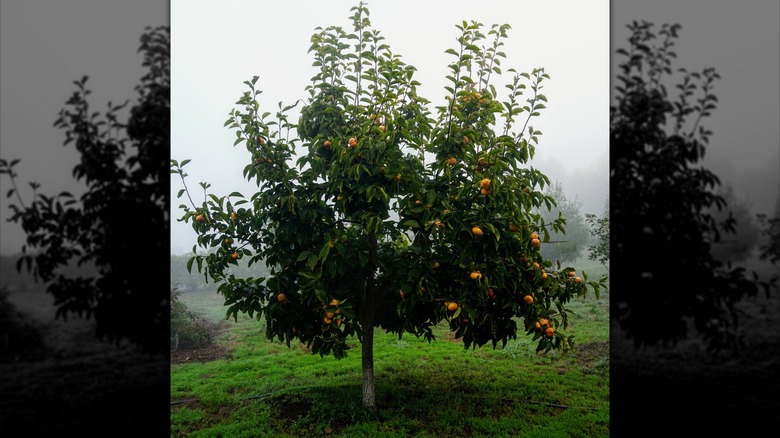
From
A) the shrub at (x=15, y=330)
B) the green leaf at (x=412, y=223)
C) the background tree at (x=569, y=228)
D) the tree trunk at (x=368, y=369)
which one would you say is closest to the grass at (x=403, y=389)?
the tree trunk at (x=368, y=369)

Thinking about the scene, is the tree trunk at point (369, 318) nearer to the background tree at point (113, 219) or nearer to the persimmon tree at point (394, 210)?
the persimmon tree at point (394, 210)

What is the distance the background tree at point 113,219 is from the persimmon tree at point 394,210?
3.10ft

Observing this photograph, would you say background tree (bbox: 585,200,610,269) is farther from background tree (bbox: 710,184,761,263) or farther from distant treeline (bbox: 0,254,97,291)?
distant treeline (bbox: 0,254,97,291)

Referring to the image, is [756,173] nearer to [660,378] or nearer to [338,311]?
[660,378]

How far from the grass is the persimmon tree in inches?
20.7

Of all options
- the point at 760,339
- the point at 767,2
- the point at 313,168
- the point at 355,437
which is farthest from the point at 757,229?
the point at 355,437

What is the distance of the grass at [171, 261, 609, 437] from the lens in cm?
279

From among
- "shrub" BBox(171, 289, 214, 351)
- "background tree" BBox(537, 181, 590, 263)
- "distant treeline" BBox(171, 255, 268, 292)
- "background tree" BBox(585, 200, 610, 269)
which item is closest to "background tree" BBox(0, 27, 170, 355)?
"shrub" BBox(171, 289, 214, 351)

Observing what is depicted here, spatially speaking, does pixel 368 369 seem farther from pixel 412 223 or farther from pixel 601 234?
pixel 601 234

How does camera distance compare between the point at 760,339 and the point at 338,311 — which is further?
the point at 338,311

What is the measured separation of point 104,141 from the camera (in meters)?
1.40

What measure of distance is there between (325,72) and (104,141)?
136 centimetres

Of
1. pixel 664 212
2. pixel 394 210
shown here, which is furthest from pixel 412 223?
pixel 664 212

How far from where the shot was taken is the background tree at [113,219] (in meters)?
1.37
